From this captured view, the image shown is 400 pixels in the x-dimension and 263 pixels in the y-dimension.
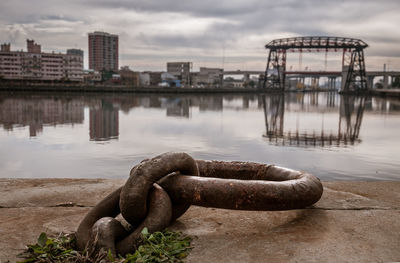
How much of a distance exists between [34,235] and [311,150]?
879 cm

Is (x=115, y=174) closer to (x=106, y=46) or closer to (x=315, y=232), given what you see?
(x=315, y=232)

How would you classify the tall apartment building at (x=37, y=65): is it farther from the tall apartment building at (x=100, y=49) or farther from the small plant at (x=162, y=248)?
the small plant at (x=162, y=248)

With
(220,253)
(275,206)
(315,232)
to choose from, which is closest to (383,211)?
(315,232)

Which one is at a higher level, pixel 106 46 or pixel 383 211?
pixel 106 46

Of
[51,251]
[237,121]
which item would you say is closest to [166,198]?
[51,251]

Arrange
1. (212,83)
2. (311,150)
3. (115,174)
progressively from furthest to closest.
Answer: (212,83) → (311,150) → (115,174)

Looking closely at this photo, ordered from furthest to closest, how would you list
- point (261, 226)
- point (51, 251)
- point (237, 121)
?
point (237, 121), point (261, 226), point (51, 251)

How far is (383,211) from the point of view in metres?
3.47

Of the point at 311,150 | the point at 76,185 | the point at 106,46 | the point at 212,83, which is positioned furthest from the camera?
the point at 106,46

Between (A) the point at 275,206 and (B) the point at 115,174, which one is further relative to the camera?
(B) the point at 115,174

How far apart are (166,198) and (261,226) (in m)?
0.82

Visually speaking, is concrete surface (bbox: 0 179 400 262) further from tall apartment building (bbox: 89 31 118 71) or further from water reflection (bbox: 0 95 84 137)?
tall apartment building (bbox: 89 31 118 71)

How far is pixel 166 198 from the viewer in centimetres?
277

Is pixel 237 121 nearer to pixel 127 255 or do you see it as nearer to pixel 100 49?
pixel 127 255
